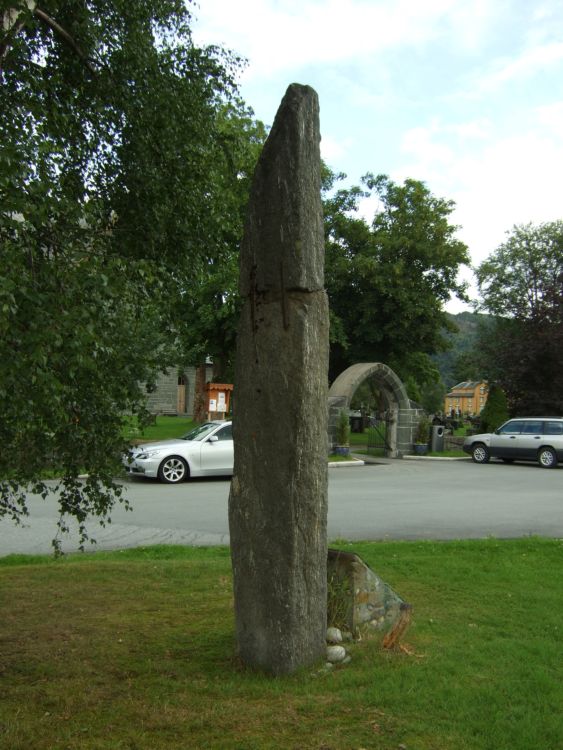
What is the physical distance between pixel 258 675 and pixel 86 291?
2.53 m

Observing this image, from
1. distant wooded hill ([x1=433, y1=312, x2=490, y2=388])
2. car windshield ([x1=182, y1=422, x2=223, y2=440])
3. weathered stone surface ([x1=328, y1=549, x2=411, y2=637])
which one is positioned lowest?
weathered stone surface ([x1=328, y1=549, x2=411, y2=637])

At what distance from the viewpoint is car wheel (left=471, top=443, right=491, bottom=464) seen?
24.6 meters

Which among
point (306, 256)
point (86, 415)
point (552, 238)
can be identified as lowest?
point (86, 415)

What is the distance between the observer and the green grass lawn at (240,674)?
3648mm

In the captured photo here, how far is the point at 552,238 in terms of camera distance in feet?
154

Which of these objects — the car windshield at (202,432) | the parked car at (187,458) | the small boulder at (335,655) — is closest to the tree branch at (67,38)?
the small boulder at (335,655)

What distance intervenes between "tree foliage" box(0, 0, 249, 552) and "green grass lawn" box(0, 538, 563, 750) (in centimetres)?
95

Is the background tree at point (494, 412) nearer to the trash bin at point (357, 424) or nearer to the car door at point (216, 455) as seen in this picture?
the trash bin at point (357, 424)

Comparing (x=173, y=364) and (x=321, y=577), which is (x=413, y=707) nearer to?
(x=321, y=577)

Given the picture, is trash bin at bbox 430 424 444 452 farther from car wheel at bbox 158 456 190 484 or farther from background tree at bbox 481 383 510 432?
car wheel at bbox 158 456 190 484

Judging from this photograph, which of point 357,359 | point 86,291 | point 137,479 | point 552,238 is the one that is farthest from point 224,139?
point 552,238

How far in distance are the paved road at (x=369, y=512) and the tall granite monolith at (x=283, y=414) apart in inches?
197

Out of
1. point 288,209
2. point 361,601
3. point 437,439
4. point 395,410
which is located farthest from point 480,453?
point 288,209

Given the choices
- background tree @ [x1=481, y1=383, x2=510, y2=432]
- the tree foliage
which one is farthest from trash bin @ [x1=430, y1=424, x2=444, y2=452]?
the tree foliage
